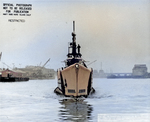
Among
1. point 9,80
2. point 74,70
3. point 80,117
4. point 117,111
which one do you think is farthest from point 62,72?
point 9,80

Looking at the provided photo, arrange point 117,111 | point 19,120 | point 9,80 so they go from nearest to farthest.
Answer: point 19,120
point 117,111
point 9,80

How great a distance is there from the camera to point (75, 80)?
Answer: 1364 inches

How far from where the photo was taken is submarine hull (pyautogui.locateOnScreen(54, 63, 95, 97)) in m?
34.6

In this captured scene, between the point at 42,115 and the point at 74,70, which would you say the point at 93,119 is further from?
the point at 74,70

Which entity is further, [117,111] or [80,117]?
[117,111]

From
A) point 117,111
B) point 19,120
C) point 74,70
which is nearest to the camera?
point 19,120

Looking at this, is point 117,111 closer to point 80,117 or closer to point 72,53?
point 80,117

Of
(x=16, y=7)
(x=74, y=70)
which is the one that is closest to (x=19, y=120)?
(x=16, y=7)

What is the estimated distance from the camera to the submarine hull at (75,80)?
114 ft

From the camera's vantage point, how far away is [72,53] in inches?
1625

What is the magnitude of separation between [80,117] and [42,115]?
10.3ft

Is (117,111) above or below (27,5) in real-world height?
below

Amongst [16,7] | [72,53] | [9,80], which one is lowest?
[9,80]

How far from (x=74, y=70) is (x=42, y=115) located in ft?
38.9
